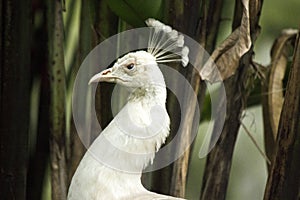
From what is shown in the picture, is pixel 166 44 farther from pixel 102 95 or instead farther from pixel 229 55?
pixel 102 95

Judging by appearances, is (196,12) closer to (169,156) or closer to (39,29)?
(169,156)

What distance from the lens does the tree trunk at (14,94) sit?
0.89 metres

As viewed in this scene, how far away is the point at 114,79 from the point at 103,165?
0.36 feet

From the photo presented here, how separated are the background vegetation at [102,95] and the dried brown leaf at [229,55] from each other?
0.04m

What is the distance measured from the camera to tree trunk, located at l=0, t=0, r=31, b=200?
0.89 meters

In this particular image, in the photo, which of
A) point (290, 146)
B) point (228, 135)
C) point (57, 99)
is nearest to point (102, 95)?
point (57, 99)

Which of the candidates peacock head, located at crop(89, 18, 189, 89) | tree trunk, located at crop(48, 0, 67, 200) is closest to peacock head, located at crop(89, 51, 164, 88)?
peacock head, located at crop(89, 18, 189, 89)

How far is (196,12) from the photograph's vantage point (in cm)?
86

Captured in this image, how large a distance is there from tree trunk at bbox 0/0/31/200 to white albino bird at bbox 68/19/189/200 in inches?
5.3

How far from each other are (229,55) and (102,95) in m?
0.21

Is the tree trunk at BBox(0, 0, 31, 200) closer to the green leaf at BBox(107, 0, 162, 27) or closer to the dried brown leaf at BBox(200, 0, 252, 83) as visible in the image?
the green leaf at BBox(107, 0, 162, 27)

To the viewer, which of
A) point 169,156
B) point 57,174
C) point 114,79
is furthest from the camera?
point 57,174

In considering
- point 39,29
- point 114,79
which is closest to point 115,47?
point 114,79

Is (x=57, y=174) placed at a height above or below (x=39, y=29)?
below
